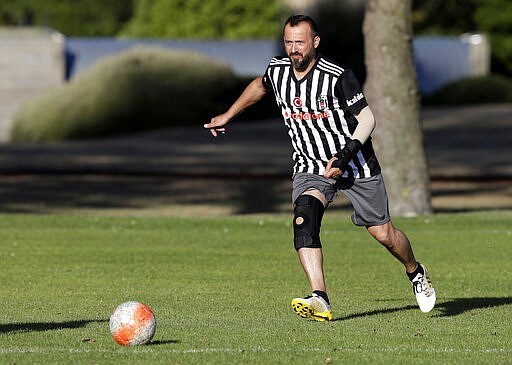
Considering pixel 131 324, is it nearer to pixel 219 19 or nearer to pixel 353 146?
pixel 353 146

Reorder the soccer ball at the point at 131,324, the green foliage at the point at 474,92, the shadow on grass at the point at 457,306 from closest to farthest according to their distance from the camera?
1. the soccer ball at the point at 131,324
2. the shadow on grass at the point at 457,306
3. the green foliage at the point at 474,92

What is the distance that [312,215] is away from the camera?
10.2 metres

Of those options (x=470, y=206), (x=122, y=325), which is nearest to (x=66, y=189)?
(x=470, y=206)

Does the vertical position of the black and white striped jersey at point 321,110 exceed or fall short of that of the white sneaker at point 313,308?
it exceeds it

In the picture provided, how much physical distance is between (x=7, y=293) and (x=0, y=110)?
49462 millimetres

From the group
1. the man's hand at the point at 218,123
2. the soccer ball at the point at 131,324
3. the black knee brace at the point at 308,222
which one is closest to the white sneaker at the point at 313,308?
the black knee brace at the point at 308,222

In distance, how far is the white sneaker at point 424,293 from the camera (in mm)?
10664

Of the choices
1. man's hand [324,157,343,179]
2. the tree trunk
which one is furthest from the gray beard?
the tree trunk

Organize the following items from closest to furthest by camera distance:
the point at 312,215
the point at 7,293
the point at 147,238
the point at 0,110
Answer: the point at 312,215 → the point at 7,293 → the point at 147,238 → the point at 0,110

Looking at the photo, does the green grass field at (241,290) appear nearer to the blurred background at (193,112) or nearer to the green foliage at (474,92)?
the blurred background at (193,112)

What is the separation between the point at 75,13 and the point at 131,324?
368 ft

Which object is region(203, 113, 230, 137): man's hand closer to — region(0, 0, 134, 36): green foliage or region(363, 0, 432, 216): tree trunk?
region(363, 0, 432, 216): tree trunk

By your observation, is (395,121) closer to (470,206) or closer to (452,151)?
(470,206)

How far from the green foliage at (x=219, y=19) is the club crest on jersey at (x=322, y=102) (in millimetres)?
67934
